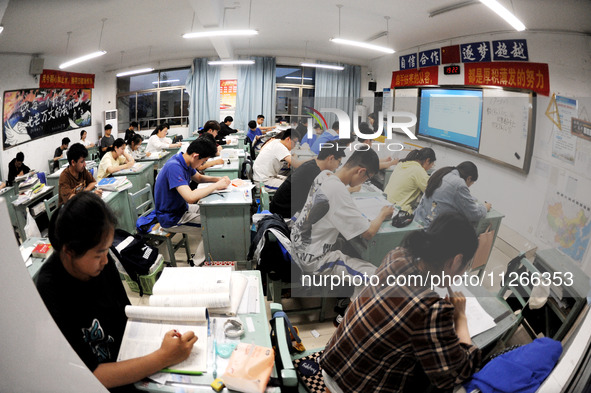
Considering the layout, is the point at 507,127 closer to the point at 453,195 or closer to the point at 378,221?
the point at 453,195

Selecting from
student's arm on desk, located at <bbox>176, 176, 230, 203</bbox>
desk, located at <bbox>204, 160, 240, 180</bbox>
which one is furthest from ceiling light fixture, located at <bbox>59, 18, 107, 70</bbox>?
desk, located at <bbox>204, 160, 240, 180</bbox>

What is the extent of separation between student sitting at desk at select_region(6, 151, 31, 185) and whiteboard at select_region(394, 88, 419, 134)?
86cm

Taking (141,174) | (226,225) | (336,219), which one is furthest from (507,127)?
(141,174)

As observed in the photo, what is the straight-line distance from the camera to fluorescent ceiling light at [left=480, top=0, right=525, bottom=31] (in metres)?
0.58

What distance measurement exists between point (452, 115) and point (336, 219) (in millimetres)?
511

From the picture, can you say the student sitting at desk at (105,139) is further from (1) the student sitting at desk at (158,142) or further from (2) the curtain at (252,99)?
(2) the curtain at (252,99)

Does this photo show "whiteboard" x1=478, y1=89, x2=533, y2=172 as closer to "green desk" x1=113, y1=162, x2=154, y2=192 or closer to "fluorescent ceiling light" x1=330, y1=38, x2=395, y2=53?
"fluorescent ceiling light" x1=330, y1=38, x2=395, y2=53

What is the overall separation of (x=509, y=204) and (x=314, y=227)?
2.26 ft

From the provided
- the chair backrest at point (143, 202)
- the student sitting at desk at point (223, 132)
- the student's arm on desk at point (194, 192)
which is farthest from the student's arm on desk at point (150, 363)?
the student sitting at desk at point (223, 132)

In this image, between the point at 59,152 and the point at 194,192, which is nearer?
the point at 59,152

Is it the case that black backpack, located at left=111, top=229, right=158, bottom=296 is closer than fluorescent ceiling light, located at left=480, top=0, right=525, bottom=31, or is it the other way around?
fluorescent ceiling light, located at left=480, top=0, right=525, bottom=31

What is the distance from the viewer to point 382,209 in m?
0.94

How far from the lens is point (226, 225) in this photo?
91.2 inches

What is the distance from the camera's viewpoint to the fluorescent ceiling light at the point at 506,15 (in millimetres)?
580
